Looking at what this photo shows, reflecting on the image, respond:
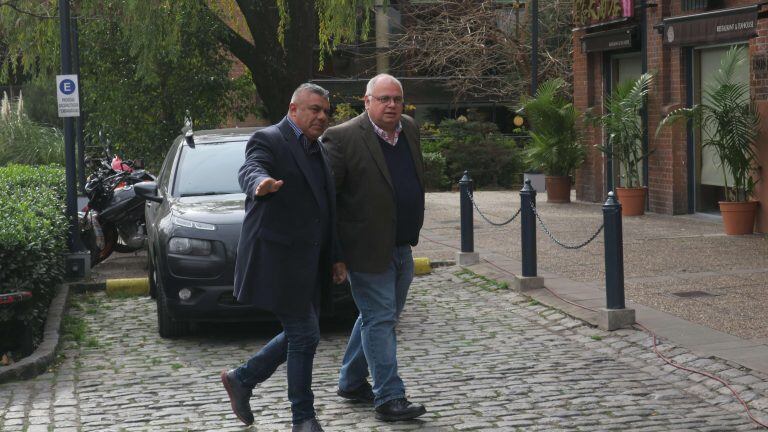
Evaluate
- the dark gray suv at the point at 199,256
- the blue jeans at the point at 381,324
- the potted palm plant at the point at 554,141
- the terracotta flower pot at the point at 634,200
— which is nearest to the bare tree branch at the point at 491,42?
the potted palm plant at the point at 554,141

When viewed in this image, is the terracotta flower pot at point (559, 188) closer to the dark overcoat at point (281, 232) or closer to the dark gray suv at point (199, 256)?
the dark gray suv at point (199, 256)

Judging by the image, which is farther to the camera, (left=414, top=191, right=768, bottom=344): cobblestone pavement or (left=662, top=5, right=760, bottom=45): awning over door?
(left=662, top=5, right=760, bottom=45): awning over door

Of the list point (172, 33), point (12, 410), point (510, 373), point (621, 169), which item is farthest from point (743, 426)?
point (621, 169)

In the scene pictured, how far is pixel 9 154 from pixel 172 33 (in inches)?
380

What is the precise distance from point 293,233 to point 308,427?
102 cm

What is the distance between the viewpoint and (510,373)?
306 inches

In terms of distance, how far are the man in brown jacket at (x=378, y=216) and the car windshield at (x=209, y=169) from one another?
11.6 feet

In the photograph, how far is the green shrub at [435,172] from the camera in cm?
2730

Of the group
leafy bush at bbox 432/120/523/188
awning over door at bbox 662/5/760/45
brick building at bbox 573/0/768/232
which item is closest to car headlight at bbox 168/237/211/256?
brick building at bbox 573/0/768/232

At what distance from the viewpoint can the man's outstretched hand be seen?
566 centimetres

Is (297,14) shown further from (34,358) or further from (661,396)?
(661,396)

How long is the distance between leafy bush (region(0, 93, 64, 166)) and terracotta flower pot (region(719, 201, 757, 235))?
14.2m

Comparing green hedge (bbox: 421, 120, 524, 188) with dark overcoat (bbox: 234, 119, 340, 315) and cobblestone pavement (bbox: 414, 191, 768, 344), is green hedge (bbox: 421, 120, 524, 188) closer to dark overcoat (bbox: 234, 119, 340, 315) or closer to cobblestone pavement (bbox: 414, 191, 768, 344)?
cobblestone pavement (bbox: 414, 191, 768, 344)

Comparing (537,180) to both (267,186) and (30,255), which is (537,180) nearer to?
(30,255)
